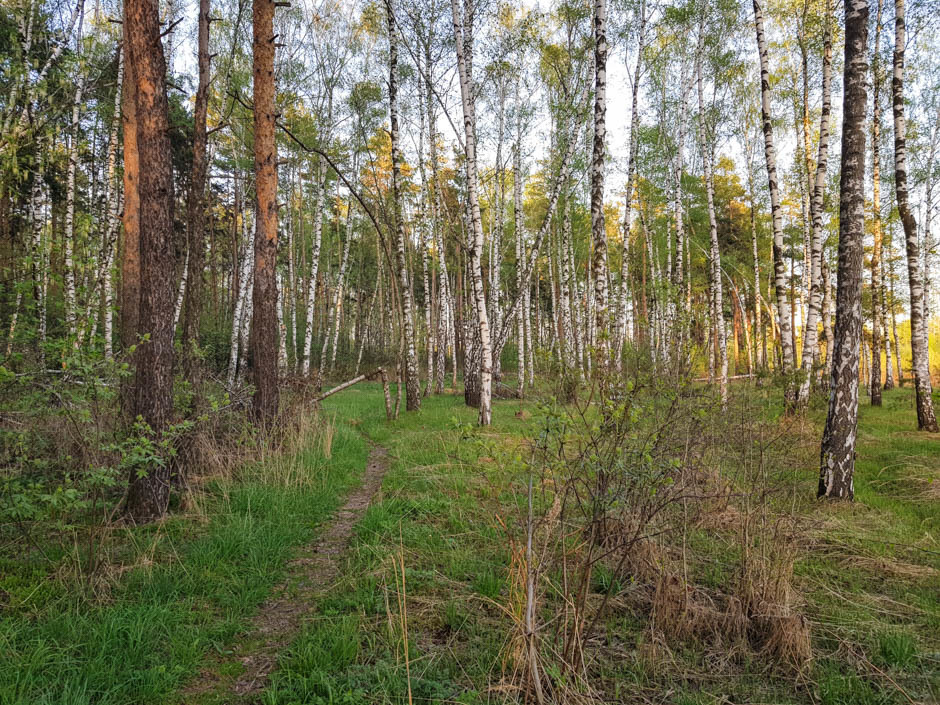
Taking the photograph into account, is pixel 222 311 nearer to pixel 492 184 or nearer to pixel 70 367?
pixel 492 184

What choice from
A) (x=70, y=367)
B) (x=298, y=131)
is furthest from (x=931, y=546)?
(x=298, y=131)

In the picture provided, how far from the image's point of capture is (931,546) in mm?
4191

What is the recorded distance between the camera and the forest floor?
7.51 ft

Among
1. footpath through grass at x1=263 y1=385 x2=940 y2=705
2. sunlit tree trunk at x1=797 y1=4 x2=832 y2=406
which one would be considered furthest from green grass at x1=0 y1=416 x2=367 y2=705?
sunlit tree trunk at x1=797 y1=4 x2=832 y2=406

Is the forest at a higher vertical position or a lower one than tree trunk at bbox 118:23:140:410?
lower

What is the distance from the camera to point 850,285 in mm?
5172

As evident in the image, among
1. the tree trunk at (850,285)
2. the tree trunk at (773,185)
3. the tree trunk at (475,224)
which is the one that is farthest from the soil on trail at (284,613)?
the tree trunk at (773,185)

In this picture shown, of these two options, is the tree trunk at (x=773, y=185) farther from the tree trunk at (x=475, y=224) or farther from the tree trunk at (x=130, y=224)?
the tree trunk at (x=130, y=224)

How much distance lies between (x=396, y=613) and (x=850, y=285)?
5.90 m

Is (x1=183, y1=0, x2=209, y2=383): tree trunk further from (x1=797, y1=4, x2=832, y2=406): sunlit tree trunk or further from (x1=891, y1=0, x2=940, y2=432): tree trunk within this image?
(x1=891, y1=0, x2=940, y2=432): tree trunk

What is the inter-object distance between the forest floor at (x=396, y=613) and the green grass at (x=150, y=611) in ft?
0.04

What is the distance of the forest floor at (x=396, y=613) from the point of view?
229 cm

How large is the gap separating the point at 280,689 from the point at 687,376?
131 inches

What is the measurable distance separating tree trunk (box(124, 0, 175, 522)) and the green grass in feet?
3.07
